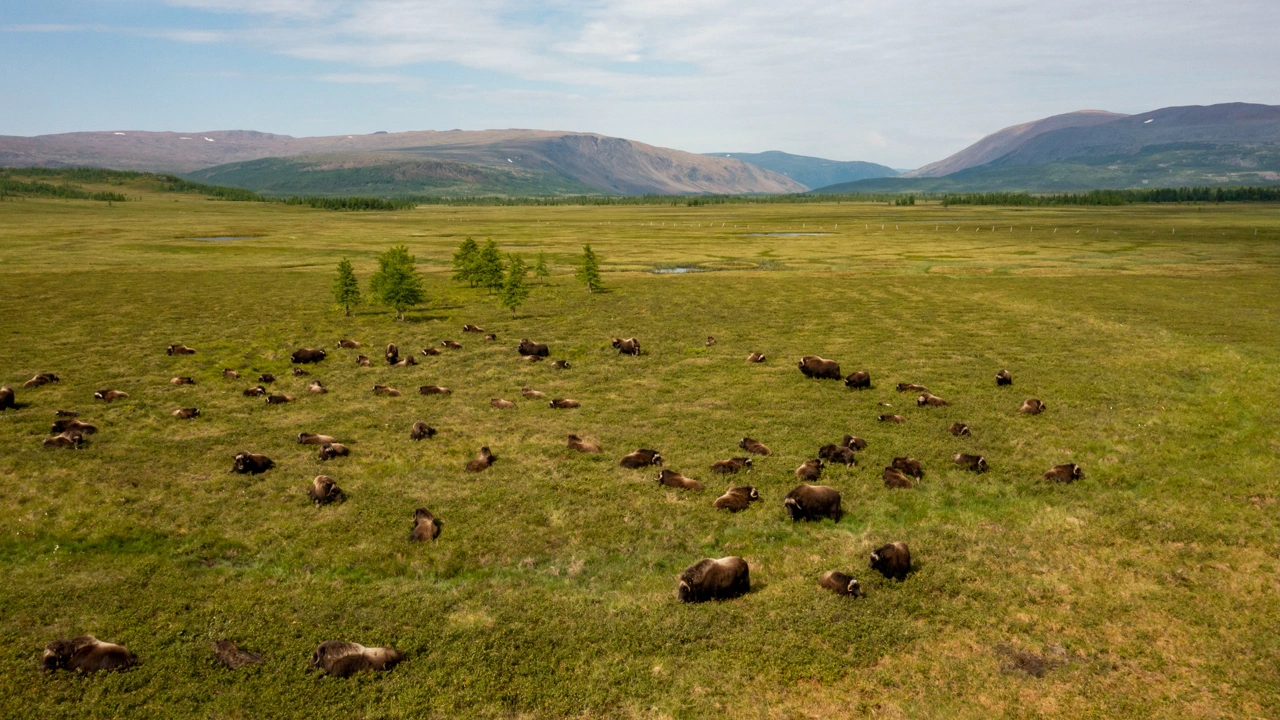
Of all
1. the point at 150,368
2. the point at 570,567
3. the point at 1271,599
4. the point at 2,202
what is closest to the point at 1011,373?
the point at 1271,599

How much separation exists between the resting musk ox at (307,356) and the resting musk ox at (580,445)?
1724 centimetres

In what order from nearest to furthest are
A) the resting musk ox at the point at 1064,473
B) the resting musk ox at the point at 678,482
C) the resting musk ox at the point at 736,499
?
the resting musk ox at the point at 736,499 < the resting musk ox at the point at 678,482 < the resting musk ox at the point at 1064,473

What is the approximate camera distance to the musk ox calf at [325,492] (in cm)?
1688

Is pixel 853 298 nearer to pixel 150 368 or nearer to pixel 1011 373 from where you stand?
pixel 1011 373

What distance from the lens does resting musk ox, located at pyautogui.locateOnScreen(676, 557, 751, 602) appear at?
1295 centimetres

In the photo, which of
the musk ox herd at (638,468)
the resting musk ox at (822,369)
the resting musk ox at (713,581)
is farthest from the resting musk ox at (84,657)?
the resting musk ox at (822,369)

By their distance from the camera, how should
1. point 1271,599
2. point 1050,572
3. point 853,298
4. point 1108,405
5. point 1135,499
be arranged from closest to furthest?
point 1271,599 → point 1050,572 → point 1135,499 → point 1108,405 → point 853,298

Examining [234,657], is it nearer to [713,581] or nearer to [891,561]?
[713,581]

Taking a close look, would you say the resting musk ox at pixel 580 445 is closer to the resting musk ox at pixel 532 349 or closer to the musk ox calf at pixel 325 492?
the musk ox calf at pixel 325 492

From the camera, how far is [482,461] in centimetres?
1912

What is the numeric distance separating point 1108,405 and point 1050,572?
1366 cm

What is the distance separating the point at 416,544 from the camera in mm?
14977

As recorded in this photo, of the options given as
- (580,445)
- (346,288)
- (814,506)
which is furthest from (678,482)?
(346,288)

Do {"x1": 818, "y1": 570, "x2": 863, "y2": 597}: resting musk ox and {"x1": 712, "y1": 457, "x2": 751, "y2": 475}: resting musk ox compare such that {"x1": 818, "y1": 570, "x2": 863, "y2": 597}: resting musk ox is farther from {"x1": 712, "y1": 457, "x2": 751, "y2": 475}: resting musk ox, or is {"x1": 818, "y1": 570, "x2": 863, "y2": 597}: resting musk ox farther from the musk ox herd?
{"x1": 712, "y1": 457, "x2": 751, "y2": 475}: resting musk ox
